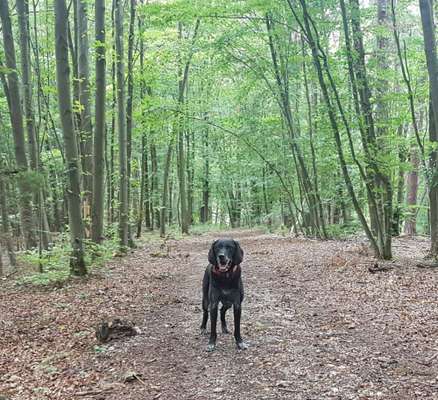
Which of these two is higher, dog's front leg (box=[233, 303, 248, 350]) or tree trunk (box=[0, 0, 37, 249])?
tree trunk (box=[0, 0, 37, 249])

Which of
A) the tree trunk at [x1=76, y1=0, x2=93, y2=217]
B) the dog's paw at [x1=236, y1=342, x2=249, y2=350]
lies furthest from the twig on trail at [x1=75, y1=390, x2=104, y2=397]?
the tree trunk at [x1=76, y1=0, x2=93, y2=217]

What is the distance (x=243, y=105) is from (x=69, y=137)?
1570 centimetres

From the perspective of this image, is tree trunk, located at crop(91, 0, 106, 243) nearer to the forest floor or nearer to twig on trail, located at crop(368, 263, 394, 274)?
the forest floor

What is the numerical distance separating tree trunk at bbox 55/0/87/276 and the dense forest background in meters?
0.03

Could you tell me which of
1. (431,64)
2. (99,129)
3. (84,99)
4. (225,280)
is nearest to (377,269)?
(431,64)

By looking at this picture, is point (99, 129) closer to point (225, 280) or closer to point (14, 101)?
point (14, 101)

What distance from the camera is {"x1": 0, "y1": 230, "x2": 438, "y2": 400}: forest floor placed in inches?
173

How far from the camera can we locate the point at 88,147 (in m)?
15.2

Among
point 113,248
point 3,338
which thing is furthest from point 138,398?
point 113,248

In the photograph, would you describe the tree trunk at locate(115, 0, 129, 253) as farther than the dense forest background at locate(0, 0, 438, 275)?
Yes

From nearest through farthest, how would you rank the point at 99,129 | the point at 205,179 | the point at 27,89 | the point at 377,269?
the point at 377,269 → the point at 27,89 → the point at 99,129 → the point at 205,179

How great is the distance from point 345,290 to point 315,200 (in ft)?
30.4

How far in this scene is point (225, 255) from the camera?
5.21m

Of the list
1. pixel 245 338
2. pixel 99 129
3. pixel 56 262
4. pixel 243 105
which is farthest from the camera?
pixel 243 105
